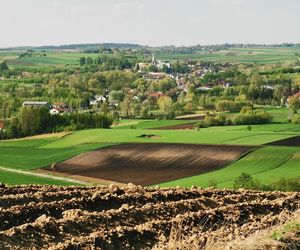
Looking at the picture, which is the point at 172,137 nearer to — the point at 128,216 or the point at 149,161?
the point at 149,161

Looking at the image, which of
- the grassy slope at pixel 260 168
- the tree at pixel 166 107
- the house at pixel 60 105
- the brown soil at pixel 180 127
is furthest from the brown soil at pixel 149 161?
the house at pixel 60 105

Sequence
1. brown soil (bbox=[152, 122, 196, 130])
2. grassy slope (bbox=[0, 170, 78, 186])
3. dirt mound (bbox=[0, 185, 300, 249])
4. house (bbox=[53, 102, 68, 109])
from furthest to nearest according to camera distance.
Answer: house (bbox=[53, 102, 68, 109]), brown soil (bbox=[152, 122, 196, 130]), grassy slope (bbox=[0, 170, 78, 186]), dirt mound (bbox=[0, 185, 300, 249])

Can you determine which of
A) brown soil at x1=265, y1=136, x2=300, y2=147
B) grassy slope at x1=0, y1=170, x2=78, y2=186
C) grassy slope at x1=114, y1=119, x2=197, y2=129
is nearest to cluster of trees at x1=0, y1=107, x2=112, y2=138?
grassy slope at x1=114, y1=119, x2=197, y2=129

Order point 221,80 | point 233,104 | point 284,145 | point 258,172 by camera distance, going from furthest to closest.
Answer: point 221,80 < point 233,104 < point 284,145 < point 258,172

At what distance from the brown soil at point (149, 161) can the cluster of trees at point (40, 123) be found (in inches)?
1057

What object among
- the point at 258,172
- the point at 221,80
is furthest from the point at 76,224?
the point at 221,80

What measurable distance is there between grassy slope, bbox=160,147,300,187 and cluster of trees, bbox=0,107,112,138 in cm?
4022

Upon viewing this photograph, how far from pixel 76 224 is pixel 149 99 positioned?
124m

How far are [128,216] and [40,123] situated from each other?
2983 inches

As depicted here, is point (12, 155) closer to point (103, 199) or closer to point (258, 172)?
point (258, 172)

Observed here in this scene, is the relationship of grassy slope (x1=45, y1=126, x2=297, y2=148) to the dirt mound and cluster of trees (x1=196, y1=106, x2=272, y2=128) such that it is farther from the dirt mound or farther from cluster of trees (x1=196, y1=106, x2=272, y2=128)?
the dirt mound

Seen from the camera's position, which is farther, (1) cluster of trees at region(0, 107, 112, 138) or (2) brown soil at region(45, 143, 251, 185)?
(1) cluster of trees at region(0, 107, 112, 138)

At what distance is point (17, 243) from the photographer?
Answer: 16062 mm

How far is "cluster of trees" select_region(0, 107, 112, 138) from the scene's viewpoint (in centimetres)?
9194
